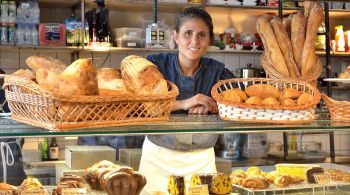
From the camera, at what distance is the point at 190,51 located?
9.07ft

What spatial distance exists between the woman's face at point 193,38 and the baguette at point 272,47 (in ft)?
3.09

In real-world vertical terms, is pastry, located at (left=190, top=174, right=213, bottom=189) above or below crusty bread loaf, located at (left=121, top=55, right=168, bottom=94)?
below

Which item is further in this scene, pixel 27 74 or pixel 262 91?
pixel 262 91

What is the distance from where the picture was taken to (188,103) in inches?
85.5

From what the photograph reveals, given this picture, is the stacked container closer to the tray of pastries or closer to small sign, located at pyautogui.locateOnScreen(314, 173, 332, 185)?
the tray of pastries

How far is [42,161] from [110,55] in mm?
1334

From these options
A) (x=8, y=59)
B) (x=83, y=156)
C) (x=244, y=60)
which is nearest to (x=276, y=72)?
(x=83, y=156)

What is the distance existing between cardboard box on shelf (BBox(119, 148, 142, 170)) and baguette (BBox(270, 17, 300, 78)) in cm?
132

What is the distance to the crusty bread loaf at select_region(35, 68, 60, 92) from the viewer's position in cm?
139

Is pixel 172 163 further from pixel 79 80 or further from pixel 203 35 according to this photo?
pixel 79 80

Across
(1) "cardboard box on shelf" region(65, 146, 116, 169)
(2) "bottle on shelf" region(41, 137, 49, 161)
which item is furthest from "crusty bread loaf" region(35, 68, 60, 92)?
(2) "bottle on shelf" region(41, 137, 49, 161)

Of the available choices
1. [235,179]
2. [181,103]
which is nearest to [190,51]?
[181,103]

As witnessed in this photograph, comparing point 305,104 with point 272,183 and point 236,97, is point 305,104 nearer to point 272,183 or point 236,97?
point 236,97

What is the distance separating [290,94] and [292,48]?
284mm
